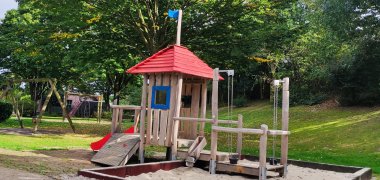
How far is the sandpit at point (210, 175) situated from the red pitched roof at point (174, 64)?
8.35 feet

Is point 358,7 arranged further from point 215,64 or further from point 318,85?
point 318,85

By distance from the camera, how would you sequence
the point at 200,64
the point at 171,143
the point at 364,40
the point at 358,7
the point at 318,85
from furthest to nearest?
the point at 318,85 < the point at 364,40 < the point at 358,7 < the point at 200,64 < the point at 171,143

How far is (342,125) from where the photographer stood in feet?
69.0

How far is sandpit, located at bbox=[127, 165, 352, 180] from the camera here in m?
8.25

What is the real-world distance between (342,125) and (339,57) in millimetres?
8415

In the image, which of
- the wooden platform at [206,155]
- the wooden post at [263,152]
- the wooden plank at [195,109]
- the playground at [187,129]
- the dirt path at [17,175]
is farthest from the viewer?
the wooden plank at [195,109]

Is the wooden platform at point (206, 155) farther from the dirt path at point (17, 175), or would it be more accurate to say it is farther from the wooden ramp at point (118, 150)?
the dirt path at point (17, 175)

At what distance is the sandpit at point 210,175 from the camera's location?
8250mm

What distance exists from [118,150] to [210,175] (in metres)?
2.83

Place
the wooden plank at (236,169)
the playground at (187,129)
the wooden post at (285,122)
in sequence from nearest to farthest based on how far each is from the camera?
the wooden plank at (236,169)
the playground at (187,129)
the wooden post at (285,122)

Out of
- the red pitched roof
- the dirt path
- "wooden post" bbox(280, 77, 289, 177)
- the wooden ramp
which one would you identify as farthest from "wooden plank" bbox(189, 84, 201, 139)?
the dirt path

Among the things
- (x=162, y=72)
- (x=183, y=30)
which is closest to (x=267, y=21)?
(x=183, y=30)

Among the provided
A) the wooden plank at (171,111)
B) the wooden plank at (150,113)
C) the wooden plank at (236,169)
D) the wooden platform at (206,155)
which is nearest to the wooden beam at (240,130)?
the wooden platform at (206,155)

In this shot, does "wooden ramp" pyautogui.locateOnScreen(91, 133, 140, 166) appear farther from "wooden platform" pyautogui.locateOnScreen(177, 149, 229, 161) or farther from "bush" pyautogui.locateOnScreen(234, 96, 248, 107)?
"bush" pyautogui.locateOnScreen(234, 96, 248, 107)
